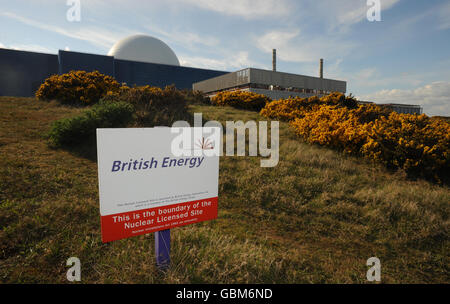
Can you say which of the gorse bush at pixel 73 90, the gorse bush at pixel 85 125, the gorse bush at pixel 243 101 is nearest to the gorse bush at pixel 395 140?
the gorse bush at pixel 85 125

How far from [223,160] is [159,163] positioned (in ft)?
15.8

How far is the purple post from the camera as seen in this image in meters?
2.81

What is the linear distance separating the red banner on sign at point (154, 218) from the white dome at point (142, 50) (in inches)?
2493

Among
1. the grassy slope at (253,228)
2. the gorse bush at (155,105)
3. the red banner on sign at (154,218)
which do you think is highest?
the gorse bush at (155,105)

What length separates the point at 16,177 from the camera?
17.3 feet

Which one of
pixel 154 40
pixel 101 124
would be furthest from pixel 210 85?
pixel 101 124

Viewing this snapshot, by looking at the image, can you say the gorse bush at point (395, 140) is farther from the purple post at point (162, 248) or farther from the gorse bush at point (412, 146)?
the purple post at point (162, 248)

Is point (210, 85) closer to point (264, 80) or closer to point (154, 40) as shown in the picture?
point (264, 80)

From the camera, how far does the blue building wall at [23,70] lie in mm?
42219

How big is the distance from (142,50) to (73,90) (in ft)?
161

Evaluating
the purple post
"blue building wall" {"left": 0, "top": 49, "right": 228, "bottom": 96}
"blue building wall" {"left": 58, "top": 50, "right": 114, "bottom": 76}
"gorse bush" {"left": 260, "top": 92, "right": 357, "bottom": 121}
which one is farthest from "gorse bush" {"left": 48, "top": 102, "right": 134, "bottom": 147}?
"blue building wall" {"left": 0, "top": 49, "right": 228, "bottom": 96}

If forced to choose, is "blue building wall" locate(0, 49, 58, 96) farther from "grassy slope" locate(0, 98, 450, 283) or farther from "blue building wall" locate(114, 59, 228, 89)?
"grassy slope" locate(0, 98, 450, 283)

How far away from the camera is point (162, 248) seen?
2844 mm

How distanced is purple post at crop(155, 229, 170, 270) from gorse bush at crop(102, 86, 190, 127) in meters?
8.22
